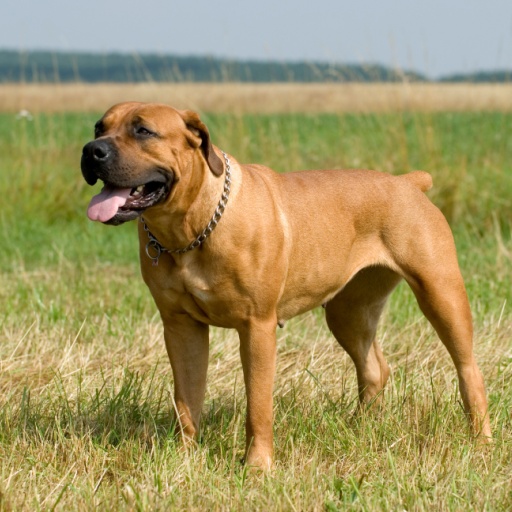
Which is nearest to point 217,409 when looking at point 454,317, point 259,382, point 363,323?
point 259,382

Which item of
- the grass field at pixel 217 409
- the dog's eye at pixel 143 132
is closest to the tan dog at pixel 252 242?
the dog's eye at pixel 143 132

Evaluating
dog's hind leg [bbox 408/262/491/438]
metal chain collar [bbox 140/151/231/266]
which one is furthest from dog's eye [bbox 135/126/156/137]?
dog's hind leg [bbox 408/262/491/438]

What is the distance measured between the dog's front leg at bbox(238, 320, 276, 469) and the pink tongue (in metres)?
0.77

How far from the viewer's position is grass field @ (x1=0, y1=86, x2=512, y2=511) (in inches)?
144

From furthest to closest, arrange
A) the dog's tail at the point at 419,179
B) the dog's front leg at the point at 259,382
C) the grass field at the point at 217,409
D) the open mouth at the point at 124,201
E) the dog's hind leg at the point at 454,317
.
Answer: the dog's tail at the point at 419,179 < the dog's hind leg at the point at 454,317 < the dog's front leg at the point at 259,382 < the open mouth at the point at 124,201 < the grass field at the point at 217,409

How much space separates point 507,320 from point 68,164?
248 inches

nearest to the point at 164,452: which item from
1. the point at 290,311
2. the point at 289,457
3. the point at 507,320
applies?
the point at 289,457

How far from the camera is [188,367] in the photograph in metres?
4.38

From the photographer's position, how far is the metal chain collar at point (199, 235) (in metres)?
3.95

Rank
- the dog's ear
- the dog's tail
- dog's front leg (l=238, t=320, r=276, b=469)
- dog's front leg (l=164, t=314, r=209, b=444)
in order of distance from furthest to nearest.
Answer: the dog's tail, dog's front leg (l=164, t=314, r=209, b=444), dog's front leg (l=238, t=320, r=276, b=469), the dog's ear

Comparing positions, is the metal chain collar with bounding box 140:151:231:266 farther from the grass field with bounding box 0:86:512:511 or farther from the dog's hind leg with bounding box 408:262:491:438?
the dog's hind leg with bounding box 408:262:491:438

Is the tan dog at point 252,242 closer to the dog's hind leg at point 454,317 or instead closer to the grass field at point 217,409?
the dog's hind leg at point 454,317

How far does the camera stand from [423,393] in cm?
469

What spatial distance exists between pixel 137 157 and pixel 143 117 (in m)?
0.17
